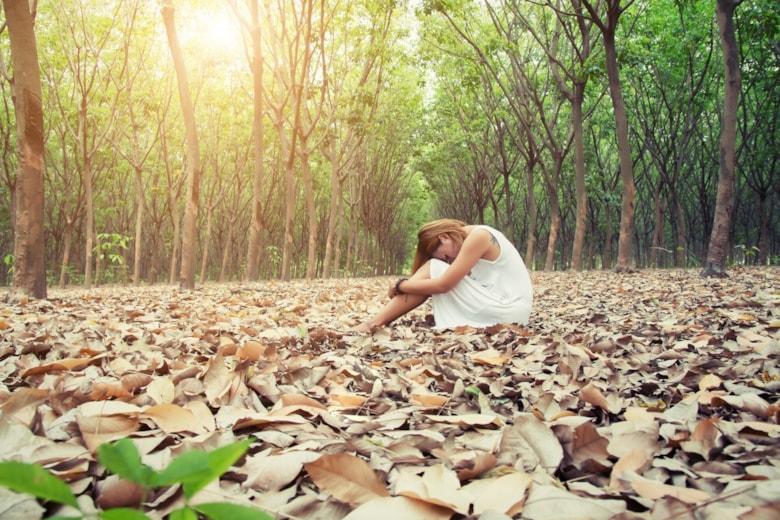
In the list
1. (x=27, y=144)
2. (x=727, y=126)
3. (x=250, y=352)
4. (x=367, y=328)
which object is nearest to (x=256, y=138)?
(x=27, y=144)

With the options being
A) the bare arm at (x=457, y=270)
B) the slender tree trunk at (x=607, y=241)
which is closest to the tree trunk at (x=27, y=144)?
the bare arm at (x=457, y=270)

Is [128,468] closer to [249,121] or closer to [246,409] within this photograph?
[246,409]

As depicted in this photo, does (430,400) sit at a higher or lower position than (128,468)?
lower

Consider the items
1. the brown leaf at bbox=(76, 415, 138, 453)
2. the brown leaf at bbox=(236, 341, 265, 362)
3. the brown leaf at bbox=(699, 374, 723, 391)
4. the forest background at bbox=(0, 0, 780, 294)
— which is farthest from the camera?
the forest background at bbox=(0, 0, 780, 294)

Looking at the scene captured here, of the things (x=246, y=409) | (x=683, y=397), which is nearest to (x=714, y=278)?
(x=683, y=397)

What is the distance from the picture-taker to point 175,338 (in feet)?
9.70

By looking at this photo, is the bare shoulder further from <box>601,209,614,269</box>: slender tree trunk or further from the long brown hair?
<box>601,209,614,269</box>: slender tree trunk

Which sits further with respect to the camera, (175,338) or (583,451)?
(175,338)

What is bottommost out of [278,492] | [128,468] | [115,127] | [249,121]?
[278,492]

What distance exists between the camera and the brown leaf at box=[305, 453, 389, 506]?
98cm

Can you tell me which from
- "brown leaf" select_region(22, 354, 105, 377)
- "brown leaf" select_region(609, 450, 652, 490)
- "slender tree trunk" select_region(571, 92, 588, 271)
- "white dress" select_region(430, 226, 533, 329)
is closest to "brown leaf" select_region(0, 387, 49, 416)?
"brown leaf" select_region(22, 354, 105, 377)

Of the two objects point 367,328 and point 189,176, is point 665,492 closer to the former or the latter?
point 367,328

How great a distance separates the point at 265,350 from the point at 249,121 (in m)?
17.2

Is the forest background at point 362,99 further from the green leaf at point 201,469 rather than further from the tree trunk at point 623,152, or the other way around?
the green leaf at point 201,469
